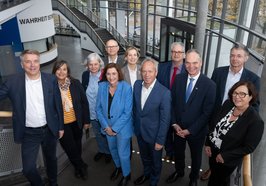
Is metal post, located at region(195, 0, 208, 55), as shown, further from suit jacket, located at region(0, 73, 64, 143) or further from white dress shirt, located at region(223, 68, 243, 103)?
suit jacket, located at region(0, 73, 64, 143)

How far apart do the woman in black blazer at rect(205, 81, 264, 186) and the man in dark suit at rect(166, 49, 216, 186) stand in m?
0.33

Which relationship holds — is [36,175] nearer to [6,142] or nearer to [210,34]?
[6,142]

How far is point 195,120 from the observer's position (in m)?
3.29

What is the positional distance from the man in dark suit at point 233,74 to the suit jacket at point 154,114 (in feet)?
2.25

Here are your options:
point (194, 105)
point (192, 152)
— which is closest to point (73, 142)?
point (192, 152)

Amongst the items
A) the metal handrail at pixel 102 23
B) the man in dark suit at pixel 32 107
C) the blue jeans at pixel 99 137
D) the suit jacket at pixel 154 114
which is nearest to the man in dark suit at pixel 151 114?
the suit jacket at pixel 154 114

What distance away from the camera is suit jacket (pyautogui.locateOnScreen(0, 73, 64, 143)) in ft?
9.55

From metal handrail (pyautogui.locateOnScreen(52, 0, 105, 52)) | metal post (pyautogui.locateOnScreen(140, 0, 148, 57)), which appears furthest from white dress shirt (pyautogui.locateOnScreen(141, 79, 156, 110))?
metal handrail (pyautogui.locateOnScreen(52, 0, 105, 52))

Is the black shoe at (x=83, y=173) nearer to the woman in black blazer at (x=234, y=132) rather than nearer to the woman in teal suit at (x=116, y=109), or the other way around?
the woman in teal suit at (x=116, y=109)

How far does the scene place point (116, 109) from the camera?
132 inches

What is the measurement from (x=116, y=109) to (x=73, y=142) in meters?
0.91

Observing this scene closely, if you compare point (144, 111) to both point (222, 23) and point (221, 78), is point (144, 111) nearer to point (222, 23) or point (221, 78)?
point (221, 78)

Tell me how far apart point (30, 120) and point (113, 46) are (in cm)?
175

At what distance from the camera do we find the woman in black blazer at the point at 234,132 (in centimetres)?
245
